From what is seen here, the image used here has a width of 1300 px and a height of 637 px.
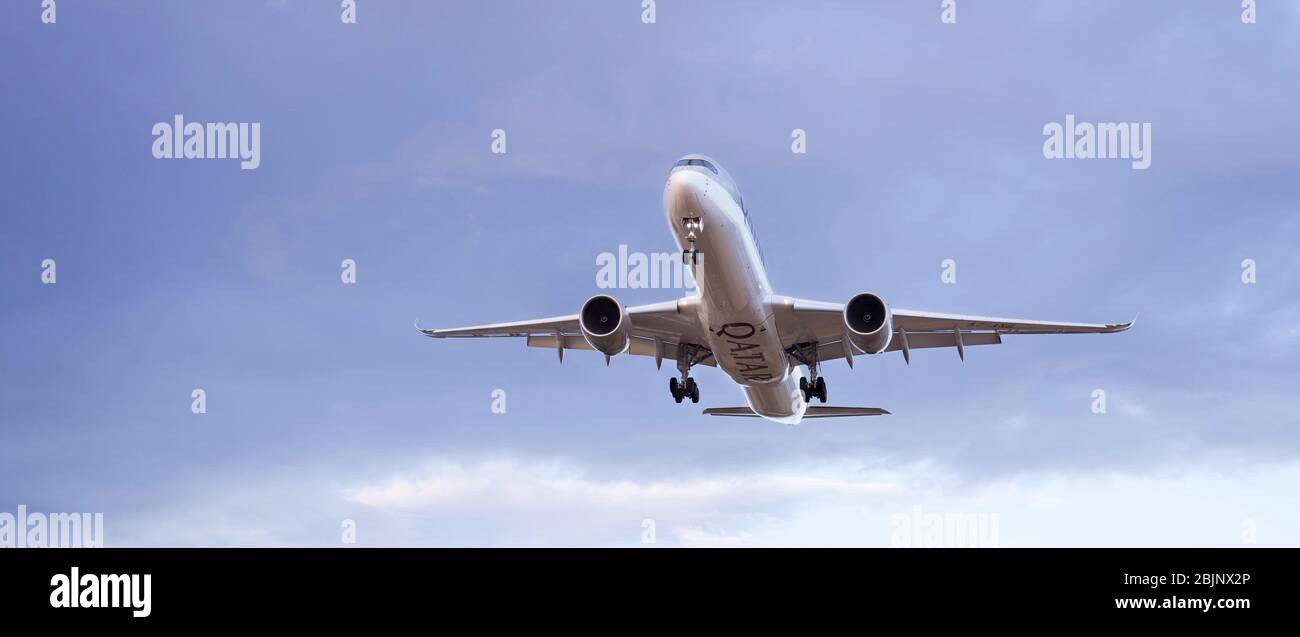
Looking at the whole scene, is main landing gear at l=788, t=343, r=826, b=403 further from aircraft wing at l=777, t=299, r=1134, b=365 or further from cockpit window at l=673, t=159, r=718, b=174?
cockpit window at l=673, t=159, r=718, b=174

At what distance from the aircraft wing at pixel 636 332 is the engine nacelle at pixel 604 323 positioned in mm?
1774

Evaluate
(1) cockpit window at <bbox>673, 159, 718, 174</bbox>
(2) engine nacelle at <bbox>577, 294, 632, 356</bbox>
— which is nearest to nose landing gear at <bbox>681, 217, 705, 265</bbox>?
(1) cockpit window at <bbox>673, 159, 718, 174</bbox>

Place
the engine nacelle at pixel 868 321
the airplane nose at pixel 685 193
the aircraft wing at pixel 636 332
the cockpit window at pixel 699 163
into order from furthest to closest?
the aircraft wing at pixel 636 332
the engine nacelle at pixel 868 321
the cockpit window at pixel 699 163
the airplane nose at pixel 685 193

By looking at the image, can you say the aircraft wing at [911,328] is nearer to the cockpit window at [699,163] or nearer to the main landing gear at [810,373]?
the main landing gear at [810,373]

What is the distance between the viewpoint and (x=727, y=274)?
96.5 ft

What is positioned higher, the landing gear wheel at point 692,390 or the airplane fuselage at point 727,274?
the airplane fuselage at point 727,274

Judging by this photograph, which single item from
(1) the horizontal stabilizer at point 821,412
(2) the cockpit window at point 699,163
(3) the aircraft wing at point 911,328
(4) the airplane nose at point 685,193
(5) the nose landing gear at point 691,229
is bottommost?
(1) the horizontal stabilizer at point 821,412

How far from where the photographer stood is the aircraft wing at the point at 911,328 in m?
33.5

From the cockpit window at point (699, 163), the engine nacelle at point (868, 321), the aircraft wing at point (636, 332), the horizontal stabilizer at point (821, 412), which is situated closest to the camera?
the cockpit window at point (699, 163)

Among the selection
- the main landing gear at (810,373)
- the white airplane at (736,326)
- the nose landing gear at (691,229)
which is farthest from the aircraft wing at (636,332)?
the nose landing gear at (691,229)

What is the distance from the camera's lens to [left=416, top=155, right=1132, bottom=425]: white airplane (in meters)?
28.4

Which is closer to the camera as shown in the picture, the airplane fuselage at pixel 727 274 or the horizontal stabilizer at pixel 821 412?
the airplane fuselage at pixel 727 274
